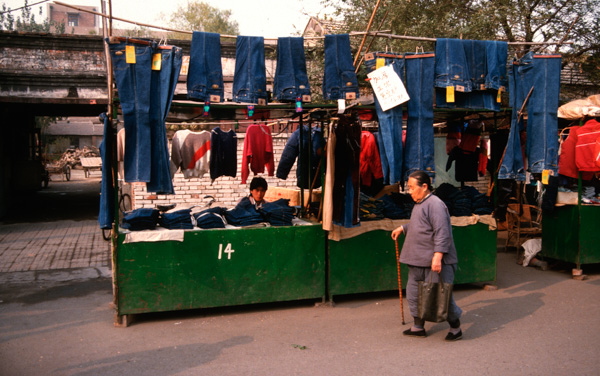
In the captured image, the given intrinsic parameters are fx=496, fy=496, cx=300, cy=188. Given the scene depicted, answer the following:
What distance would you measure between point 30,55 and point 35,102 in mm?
1286

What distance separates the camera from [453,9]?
14.2 meters

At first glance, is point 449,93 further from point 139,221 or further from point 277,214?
point 139,221

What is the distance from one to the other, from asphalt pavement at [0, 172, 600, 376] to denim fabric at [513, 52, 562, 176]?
2072mm

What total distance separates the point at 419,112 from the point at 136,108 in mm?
3673

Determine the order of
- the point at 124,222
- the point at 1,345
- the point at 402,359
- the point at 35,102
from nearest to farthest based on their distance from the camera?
the point at 402,359 < the point at 1,345 < the point at 124,222 < the point at 35,102

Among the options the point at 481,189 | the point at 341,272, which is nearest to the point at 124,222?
the point at 341,272

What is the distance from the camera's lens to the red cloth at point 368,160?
8742mm

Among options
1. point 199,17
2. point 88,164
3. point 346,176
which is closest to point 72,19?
point 199,17

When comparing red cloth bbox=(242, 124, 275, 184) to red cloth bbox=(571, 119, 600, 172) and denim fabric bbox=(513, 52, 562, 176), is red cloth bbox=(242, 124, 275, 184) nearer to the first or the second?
denim fabric bbox=(513, 52, 562, 176)

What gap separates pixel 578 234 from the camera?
857 cm

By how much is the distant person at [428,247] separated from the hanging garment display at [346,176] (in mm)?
1089

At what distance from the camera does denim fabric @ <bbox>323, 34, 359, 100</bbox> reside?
6.55 meters

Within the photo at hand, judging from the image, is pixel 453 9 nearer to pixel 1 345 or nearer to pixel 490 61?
pixel 490 61

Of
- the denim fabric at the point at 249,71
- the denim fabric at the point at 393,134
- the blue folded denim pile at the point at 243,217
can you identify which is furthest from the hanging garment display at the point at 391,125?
the blue folded denim pile at the point at 243,217
